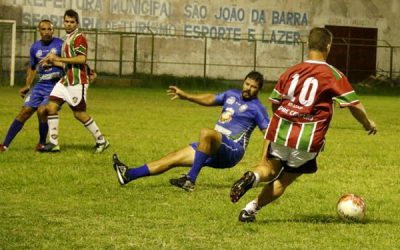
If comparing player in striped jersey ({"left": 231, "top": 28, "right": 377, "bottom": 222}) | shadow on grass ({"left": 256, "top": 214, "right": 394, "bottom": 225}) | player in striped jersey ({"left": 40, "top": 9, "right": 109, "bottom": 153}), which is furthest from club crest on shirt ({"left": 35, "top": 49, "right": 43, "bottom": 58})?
player in striped jersey ({"left": 231, "top": 28, "right": 377, "bottom": 222})

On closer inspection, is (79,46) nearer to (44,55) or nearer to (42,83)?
(44,55)

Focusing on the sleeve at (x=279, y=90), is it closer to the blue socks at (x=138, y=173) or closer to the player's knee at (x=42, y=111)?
the blue socks at (x=138, y=173)

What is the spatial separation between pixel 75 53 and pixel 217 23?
32.1 m

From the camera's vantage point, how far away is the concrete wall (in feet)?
145

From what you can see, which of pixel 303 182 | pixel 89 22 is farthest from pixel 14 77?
pixel 303 182

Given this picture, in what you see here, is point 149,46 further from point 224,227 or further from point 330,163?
point 224,227

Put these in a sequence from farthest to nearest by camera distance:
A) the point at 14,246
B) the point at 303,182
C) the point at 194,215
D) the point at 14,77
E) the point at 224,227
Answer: the point at 14,77
the point at 303,182
the point at 194,215
the point at 224,227
the point at 14,246

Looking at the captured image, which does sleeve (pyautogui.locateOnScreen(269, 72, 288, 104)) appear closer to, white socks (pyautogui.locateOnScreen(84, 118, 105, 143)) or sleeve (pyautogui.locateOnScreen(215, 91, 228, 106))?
sleeve (pyautogui.locateOnScreen(215, 91, 228, 106))

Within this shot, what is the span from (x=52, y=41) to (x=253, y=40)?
31944 millimetres

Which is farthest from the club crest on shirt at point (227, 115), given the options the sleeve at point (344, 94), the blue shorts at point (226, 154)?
the sleeve at point (344, 94)

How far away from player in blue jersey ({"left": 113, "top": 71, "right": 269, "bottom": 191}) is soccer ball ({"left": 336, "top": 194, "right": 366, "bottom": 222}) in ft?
6.56

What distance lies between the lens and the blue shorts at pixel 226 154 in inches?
447

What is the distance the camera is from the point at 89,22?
145ft

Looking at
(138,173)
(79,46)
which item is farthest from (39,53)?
(138,173)
